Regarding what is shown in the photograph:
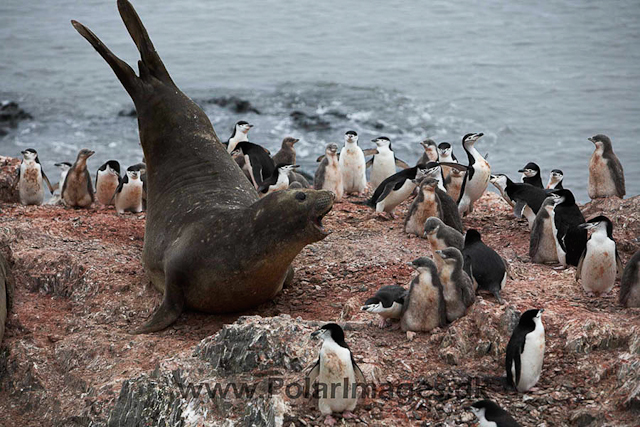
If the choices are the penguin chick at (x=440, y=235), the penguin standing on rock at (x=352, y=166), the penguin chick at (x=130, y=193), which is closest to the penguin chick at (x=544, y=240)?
the penguin chick at (x=440, y=235)

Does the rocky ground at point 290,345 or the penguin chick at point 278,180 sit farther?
the penguin chick at point 278,180

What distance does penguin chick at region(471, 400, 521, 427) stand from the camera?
404cm

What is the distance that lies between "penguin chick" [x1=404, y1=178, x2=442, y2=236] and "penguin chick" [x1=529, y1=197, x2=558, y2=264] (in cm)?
96

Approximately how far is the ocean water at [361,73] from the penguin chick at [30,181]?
4545mm

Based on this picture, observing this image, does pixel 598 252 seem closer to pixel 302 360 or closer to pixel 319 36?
pixel 302 360

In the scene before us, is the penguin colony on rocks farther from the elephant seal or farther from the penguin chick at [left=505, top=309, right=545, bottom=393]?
the elephant seal

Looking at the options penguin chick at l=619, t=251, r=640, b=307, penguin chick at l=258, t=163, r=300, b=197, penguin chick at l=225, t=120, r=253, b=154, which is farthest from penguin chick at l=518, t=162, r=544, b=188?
penguin chick at l=225, t=120, r=253, b=154

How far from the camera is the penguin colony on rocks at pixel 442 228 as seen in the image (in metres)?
4.54

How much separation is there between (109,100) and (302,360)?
15221mm

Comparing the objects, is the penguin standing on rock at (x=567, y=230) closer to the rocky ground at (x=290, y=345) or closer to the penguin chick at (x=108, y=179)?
the rocky ground at (x=290, y=345)

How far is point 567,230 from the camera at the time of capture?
22.9 feet

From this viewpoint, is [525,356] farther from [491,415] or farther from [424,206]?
[424,206]

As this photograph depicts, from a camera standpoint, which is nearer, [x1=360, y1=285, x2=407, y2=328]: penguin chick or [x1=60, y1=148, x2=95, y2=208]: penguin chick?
[x1=360, y1=285, x2=407, y2=328]: penguin chick

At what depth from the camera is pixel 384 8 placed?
27.0 m
